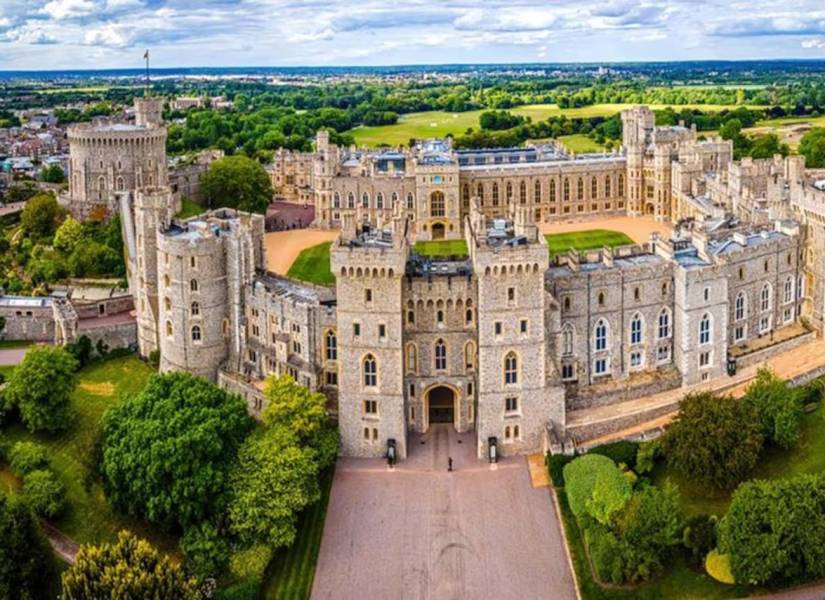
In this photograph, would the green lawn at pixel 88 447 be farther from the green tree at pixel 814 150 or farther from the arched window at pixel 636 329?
the green tree at pixel 814 150

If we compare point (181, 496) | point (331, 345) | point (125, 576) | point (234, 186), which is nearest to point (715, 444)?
point (331, 345)

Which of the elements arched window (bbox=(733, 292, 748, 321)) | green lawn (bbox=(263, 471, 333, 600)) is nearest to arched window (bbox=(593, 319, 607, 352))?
arched window (bbox=(733, 292, 748, 321))

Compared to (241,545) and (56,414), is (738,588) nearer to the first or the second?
(241,545)

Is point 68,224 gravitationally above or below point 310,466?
above

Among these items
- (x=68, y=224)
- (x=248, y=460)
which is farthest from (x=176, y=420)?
(x=68, y=224)

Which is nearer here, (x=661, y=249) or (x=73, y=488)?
(x=73, y=488)

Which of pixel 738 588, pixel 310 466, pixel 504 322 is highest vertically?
pixel 504 322

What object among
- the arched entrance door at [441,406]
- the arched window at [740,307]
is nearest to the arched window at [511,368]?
the arched entrance door at [441,406]

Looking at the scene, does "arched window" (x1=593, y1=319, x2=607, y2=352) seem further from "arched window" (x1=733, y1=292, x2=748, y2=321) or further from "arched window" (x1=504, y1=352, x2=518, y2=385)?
"arched window" (x1=733, y1=292, x2=748, y2=321)
